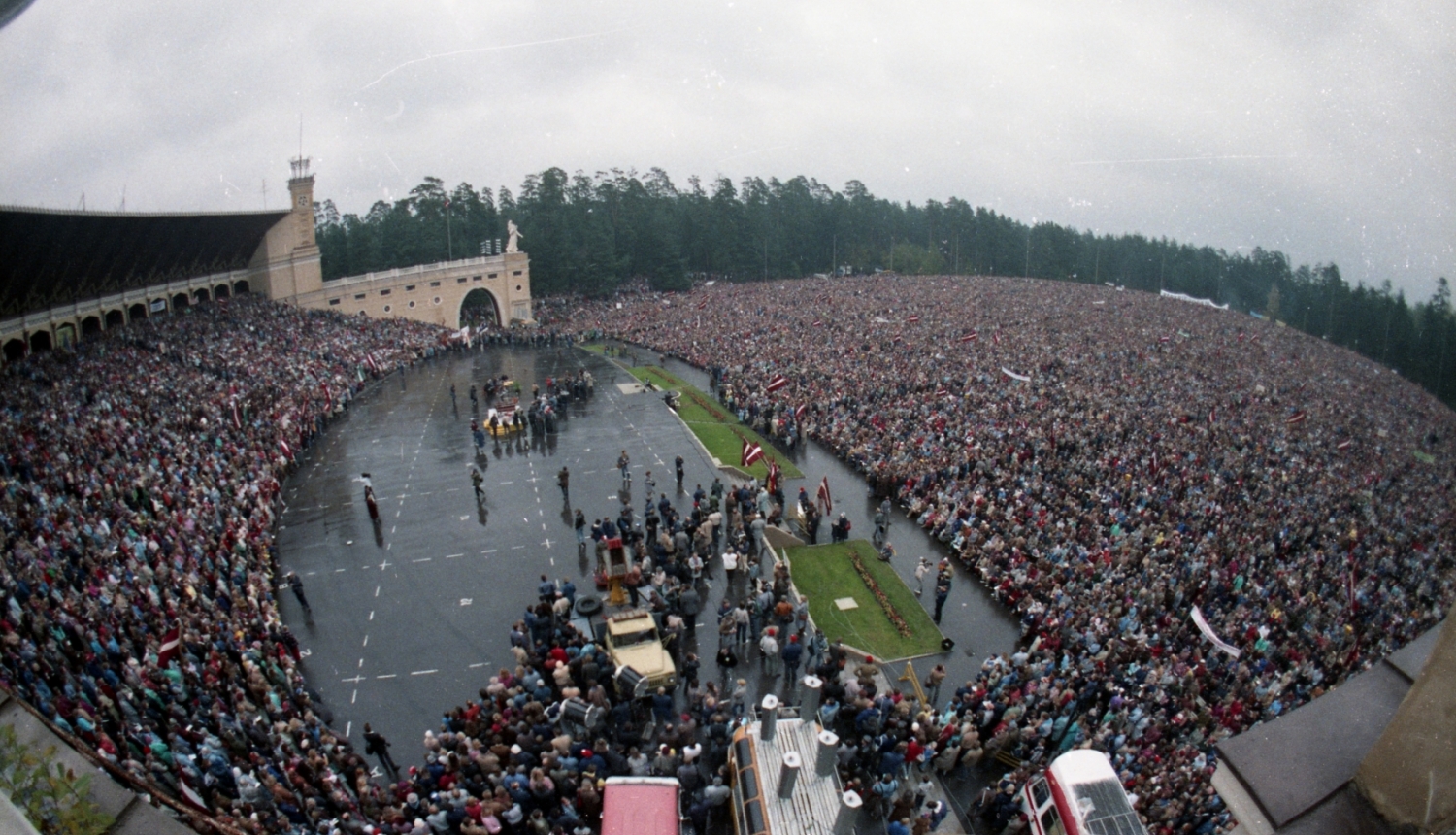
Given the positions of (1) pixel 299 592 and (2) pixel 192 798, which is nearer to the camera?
(2) pixel 192 798

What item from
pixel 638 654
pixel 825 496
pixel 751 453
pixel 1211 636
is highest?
pixel 751 453

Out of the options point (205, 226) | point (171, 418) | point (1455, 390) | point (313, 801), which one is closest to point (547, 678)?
point (313, 801)

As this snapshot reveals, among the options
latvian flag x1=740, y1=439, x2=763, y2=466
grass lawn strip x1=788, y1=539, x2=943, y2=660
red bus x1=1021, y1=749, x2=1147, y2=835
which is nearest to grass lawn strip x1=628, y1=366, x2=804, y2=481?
latvian flag x1=740, y1=439, x2=763, y2=466

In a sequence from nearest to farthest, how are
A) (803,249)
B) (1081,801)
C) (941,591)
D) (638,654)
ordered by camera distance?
(1081,801) < (638,654) < (941,591) < (803,249)

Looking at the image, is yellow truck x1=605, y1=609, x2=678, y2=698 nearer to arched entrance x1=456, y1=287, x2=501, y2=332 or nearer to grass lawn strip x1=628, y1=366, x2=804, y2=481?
grass lawn strip x1=628, y1=366, x2=804, y2=481

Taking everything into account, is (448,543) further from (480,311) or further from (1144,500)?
(480,311)

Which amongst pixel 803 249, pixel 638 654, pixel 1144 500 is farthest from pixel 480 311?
pixel 638 654

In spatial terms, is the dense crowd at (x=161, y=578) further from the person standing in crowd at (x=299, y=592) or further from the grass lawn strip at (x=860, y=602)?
the grass lawn strip at (x=860, y=602)
